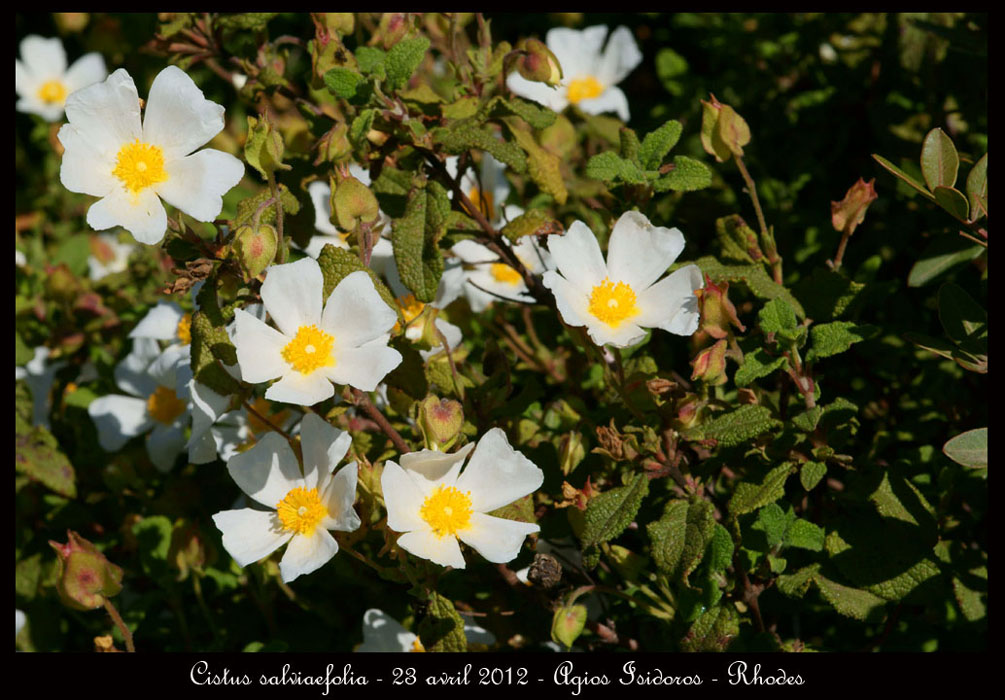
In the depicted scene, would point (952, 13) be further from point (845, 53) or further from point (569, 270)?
point (569, 270)

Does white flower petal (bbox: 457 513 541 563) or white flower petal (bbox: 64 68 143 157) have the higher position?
white flower petal (bbox: 64 68 143 157)

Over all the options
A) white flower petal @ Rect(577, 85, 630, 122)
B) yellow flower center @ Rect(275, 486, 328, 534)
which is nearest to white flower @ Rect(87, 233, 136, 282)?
white flower petal @ Rect(577, 85, 630, 122)

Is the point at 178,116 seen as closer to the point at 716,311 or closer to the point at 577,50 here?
the point at 716,311

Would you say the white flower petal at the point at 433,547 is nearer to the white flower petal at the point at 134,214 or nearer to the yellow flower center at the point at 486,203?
the white flower petal at the point at 134,214

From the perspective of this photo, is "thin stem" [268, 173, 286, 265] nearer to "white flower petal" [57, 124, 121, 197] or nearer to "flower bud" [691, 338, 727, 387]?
"white flower petal" [57, 124, 121, 197]

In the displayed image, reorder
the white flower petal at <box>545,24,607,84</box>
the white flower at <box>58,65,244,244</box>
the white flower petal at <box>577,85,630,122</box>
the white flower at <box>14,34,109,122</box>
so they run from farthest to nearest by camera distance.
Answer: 1. the white flower at <box>14,34,109,122</box>
2. the white flower petal at <box>545,24,607,84</box>
3. the white flower petal at <box>577,85,630,122</box>
4. the white flower at <box>58,65,244,244</box>

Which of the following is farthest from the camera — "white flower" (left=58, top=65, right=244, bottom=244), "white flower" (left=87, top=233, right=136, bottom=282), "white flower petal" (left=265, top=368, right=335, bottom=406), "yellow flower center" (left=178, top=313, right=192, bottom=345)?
"white flower" (left=87, top=233, right=136, bottom=282)
